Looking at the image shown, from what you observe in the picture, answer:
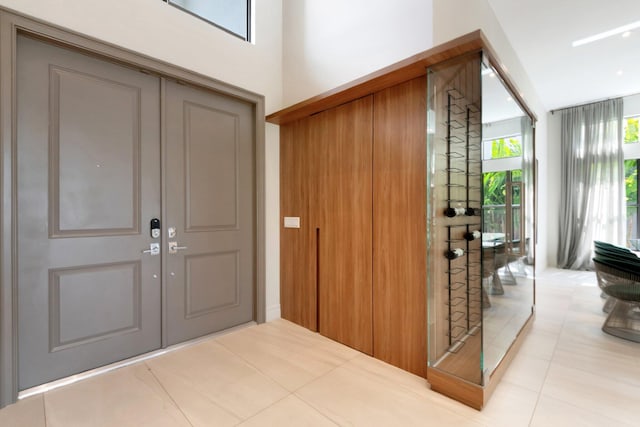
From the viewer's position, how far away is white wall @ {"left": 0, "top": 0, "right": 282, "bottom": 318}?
2.16 meters

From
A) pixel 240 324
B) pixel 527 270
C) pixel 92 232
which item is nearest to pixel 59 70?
pixel 92 232

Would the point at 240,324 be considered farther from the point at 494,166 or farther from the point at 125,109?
the point at 494,166

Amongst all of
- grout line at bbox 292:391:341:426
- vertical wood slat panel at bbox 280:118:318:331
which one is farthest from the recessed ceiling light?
grout line at bbox 292:391:341:426

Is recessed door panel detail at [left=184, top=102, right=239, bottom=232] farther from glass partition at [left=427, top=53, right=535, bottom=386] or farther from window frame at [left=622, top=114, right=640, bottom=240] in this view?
window frame at [left=622, top=114, right=640, bottom=240]

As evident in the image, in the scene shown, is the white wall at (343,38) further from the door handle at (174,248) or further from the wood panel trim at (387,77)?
the door handle at (174,248)

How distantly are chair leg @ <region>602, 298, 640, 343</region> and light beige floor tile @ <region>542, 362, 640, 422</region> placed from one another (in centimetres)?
108

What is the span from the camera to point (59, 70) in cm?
213

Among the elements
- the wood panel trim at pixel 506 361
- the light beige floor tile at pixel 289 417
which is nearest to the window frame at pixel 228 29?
the light beige floor tile at pixel 289 417

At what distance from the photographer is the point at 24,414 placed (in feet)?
5.93

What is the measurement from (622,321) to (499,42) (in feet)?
11.5

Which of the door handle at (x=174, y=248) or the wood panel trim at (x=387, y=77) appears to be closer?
the wood panel trim at (x=387, y=77)

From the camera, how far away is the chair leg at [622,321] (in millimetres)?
3045

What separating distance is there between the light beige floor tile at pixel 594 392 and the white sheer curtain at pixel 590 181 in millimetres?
5307

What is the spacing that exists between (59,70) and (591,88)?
8.03m
